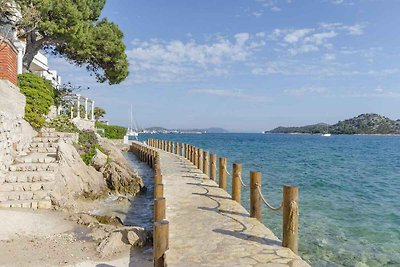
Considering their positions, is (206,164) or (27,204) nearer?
(27,204)

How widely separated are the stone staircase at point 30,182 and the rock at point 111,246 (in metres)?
3.92

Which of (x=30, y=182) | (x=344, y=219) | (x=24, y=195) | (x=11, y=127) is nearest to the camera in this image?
(x=24, y=195)

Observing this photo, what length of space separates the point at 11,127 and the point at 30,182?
2.66 m

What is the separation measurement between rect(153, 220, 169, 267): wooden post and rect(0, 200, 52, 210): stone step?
21.0 ft

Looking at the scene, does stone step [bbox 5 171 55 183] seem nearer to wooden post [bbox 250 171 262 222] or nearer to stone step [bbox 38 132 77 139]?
stone step [bbox 38 132 77 139]

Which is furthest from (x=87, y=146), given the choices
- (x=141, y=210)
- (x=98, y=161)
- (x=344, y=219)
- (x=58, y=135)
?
(x=344, y=219)

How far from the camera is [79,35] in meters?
21.7

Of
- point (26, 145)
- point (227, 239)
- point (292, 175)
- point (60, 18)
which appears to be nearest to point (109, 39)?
point (60, 18)

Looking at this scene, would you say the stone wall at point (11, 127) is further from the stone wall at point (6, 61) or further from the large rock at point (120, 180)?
the large rock at point (120, 180)

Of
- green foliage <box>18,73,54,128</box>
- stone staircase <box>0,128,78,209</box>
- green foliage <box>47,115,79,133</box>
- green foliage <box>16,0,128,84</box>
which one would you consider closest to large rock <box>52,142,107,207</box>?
stone staircase <box>0,128,78,209</box>

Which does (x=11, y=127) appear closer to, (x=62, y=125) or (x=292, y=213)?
(x=62, y=125)

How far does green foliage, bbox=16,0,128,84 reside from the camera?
67.5 feet

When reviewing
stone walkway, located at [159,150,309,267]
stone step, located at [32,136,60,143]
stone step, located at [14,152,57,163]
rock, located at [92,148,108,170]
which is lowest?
stone walkway, located at [159,150,309,267]

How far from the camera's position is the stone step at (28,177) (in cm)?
1154
